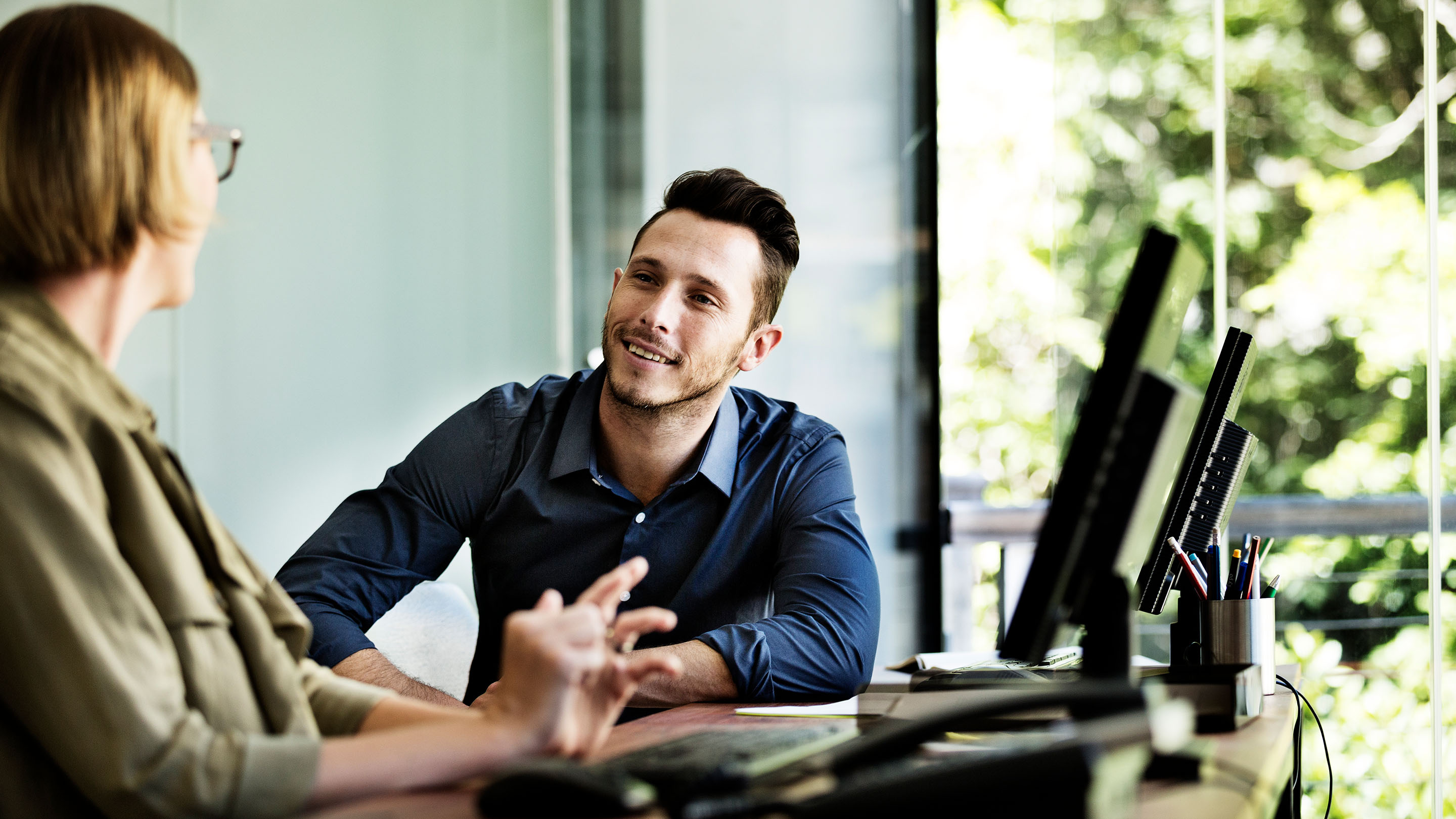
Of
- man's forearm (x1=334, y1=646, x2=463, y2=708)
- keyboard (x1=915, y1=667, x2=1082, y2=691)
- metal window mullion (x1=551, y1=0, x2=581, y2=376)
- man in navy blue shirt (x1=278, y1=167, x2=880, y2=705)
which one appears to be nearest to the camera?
keyboard (x1=915, y1=667, x2=1082, y2=691)

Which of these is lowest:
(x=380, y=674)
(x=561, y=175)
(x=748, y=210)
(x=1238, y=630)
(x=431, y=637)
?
(x=431, y=637)

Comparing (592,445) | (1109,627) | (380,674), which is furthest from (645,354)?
(1109,627)

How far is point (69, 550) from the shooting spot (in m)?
0.77

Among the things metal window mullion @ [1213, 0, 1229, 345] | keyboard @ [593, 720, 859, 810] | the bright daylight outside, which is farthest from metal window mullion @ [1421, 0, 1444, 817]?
keyboard @ [593, 720, 859, 810]

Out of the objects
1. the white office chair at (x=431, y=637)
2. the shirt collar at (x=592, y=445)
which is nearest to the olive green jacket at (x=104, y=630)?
the shirt collar at (x=592, y=445)

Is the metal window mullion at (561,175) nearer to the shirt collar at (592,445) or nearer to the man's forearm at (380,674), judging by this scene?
the shirt collar at (592,445)

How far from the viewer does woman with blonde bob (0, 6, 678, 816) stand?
76cm

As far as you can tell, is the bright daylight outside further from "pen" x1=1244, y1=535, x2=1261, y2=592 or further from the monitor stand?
the monitor stand

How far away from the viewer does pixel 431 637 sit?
6.56ft

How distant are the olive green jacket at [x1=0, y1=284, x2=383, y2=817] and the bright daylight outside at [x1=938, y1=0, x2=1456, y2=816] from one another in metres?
2.20

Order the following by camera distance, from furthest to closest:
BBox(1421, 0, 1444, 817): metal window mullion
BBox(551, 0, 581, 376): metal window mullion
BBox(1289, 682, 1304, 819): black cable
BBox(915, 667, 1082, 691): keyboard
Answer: BBox(551, 0, 581, 376): metal window mullion, BBox(1421, 0, 1444, 817): metal window mullion, BBox(1289, 682, 1304, 819): black cable, BBox(915, 667, 1082, 691): keyboard

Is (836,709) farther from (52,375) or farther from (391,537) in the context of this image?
(52,375)

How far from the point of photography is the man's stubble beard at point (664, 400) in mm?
1772

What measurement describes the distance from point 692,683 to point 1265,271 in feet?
5.97
